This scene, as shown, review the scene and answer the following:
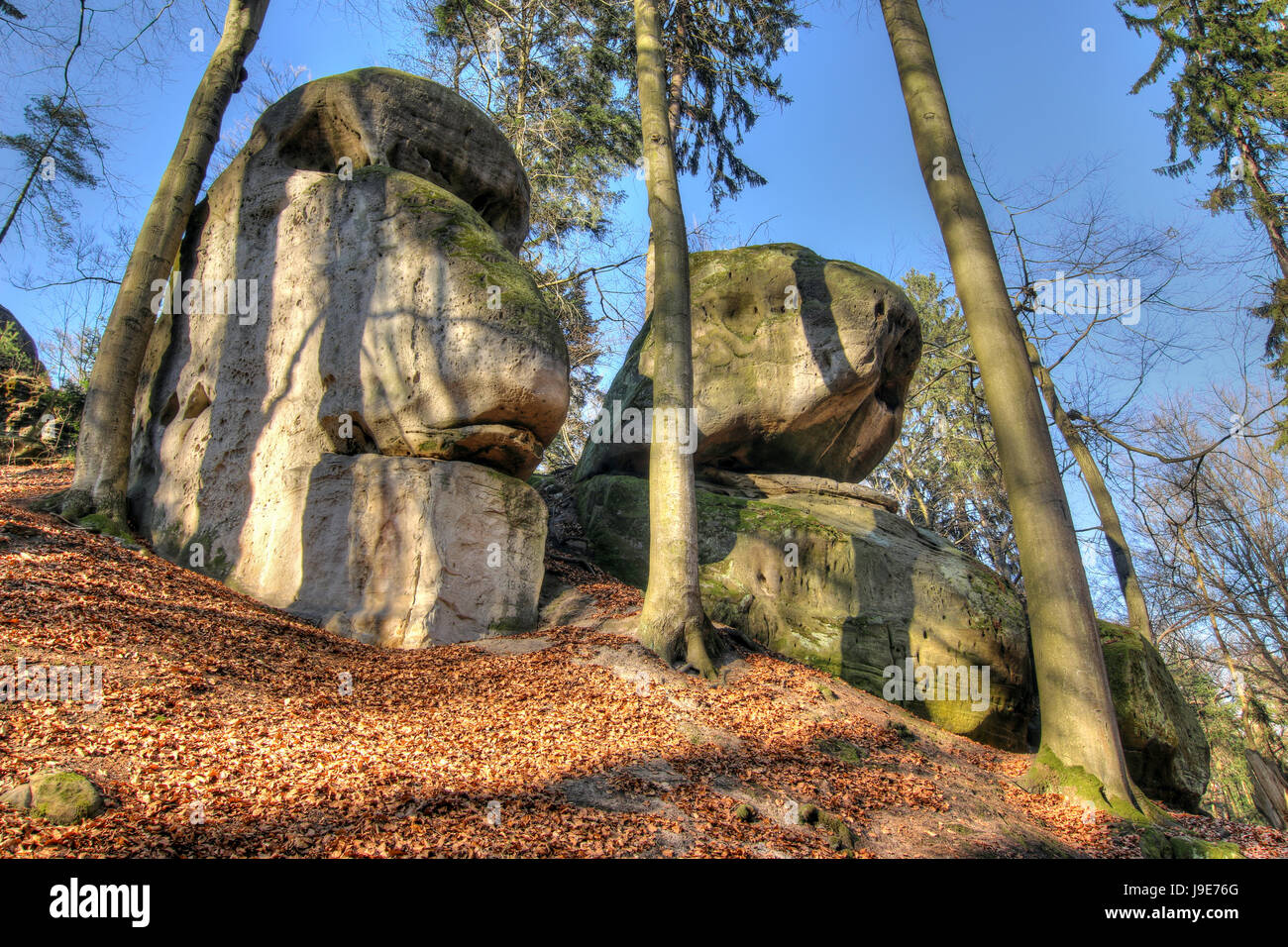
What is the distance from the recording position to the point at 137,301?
8414 mm

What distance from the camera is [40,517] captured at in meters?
7.27

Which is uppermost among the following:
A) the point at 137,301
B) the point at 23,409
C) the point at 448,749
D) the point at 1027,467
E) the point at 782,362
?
the point at 137,301

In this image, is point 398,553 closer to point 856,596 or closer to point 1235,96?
point 856,596

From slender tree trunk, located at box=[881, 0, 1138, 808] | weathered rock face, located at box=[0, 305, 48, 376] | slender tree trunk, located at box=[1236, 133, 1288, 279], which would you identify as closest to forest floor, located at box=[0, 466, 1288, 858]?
slender tree trunk, located at box=[881, 0, 1138, 808]

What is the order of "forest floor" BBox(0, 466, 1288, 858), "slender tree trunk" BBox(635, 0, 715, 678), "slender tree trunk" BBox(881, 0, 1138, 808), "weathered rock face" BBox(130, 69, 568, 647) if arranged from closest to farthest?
"forest floor" BBox(0, 466, 1288, 858), "slender tree trunk" BBox(881, 0, 1138, 808), "slender tree trunk" BBox(635, 0, 715, 678), "weathered rock face" BBox(130, 69, 568, 647)

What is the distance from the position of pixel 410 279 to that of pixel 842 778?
6706 millimetres

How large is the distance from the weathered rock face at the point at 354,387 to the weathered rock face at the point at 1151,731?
6.90 metres

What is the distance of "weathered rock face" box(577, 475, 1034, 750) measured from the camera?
8.43 m

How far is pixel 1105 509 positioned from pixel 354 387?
42.3 feet

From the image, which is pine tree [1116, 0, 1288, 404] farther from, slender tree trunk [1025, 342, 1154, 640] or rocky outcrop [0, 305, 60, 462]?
rocky outcrop [0, 305, 60, 462]

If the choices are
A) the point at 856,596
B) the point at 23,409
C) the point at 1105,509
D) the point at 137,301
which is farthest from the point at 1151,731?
the point at 23,409

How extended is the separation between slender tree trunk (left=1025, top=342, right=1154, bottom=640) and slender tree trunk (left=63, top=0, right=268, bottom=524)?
1231 centimetres

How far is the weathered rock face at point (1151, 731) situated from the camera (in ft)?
27.1

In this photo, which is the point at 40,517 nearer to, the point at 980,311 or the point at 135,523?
the point at 135,523
